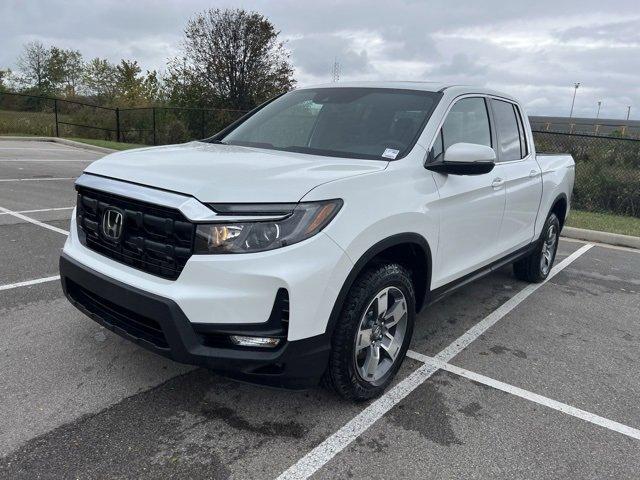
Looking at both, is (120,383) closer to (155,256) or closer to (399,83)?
(155,256)

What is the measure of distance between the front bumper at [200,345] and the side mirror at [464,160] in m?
1.39

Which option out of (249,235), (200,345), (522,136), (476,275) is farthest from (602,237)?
(200,345)

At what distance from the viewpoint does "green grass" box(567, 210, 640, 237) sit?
28.2 ft

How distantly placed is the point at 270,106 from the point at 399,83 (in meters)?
1.08

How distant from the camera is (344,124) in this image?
3.78 m

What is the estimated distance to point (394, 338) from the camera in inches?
129

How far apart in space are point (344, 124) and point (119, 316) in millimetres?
1978

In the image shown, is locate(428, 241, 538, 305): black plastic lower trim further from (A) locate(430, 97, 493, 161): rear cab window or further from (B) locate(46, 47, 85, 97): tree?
(B) locate(46, 47, 85, 97): tree

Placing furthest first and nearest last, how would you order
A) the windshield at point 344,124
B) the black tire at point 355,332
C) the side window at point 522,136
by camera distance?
the side window at point 522,136 → the windshield at point 344,124 → the black tire at point 355,332

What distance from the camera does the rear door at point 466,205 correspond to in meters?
3.49

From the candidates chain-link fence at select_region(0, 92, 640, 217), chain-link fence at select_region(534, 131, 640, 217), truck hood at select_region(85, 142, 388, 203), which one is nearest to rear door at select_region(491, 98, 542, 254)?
truck hood at select_region(85, 142, 388, 203)

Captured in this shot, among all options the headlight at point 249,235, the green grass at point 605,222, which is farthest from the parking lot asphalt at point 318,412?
the green grass at point 605,222

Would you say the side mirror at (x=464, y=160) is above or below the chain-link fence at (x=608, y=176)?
above

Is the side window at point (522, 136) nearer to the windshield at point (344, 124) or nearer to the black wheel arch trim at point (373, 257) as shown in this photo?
the windshield at point (344, 124)
